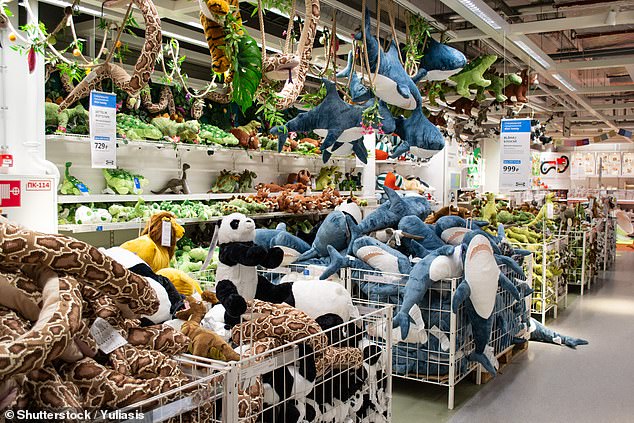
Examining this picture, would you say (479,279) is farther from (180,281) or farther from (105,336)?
(105,336)

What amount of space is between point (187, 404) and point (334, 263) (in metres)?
2.54

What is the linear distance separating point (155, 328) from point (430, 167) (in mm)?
9871

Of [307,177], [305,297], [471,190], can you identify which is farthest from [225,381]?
[471,190]

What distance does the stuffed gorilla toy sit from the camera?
7.80 ft

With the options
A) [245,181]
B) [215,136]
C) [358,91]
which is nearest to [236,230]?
[358,91]

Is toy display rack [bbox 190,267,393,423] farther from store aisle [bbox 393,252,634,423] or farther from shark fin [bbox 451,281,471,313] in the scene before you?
store aisle [bbox 393,252,634,423]

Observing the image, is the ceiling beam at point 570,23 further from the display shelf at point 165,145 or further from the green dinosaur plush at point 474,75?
the display shelf at point 165,145

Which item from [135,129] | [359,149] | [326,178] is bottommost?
[326,178]

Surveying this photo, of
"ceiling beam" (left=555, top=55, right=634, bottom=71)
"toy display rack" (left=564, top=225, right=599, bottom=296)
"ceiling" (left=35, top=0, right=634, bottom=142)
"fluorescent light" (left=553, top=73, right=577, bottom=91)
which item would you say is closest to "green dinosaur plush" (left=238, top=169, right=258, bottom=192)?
"ceiling" (left=35, top=0, right=634, bottom=142)

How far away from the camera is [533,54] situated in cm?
646

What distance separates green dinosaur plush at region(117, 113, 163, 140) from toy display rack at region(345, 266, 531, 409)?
7.60ft

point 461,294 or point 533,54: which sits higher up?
point 533,54

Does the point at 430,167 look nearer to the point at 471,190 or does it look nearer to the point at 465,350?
the point at 471,190

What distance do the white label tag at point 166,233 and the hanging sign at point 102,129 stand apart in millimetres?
1190
